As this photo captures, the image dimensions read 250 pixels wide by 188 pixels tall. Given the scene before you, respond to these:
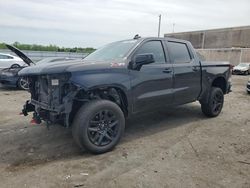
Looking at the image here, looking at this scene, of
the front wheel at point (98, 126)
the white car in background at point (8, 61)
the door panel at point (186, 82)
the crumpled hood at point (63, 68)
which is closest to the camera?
the crumpled hood at point (63, 68)

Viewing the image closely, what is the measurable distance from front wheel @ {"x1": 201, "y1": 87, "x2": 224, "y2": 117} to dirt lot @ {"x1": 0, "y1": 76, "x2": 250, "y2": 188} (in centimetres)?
33

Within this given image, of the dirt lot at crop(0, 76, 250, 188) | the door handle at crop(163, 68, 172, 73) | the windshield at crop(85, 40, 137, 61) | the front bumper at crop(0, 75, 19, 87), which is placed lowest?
the dirt lot at crop(0, 76, 250, 188)

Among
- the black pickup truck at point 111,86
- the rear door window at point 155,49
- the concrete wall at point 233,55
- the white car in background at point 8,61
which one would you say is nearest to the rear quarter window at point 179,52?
the black pickup truck at point 111,86

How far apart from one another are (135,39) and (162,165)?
254 cm

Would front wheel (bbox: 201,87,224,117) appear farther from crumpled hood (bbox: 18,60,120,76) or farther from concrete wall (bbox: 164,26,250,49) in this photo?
concrete wall (bbox: 164,26,250,49)

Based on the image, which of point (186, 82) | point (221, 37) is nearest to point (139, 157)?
point (186, 82)

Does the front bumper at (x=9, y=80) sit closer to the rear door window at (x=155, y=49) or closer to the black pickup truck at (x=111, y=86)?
the black pickup truck at (x=111, y=86)

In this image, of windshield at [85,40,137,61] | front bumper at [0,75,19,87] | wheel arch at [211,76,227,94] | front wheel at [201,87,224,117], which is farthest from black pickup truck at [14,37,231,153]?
front bumper at [0,75,19,87]

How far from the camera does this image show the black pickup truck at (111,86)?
4.10 metres

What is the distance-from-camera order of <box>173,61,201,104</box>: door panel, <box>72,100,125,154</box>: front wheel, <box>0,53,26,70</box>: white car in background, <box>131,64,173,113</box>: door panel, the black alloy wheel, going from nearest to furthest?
<box>72,100,125,154</box>: front wheel < the black alloy wheel < <box>131,64,173,113</box>: door panel < <box>173,61,201,104</box>: door panel < <box>0,53,26,70</box>: white car in background

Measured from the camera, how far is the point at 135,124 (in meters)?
6.03

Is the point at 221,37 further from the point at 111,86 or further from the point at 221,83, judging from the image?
the point at 111,86

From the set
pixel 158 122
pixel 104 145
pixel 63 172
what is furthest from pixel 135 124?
pixel 63 172

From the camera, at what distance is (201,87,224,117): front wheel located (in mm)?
6508
